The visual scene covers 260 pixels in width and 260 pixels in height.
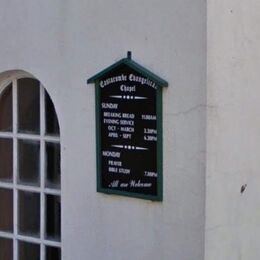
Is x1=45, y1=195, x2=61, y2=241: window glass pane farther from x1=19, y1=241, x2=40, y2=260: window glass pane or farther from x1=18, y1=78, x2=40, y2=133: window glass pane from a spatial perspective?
x1=18, y1=78, x2=40, y2=133: window glass pane

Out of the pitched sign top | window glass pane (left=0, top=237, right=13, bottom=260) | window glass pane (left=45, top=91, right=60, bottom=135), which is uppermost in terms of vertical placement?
the pitched sign top

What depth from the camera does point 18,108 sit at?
5.85 m

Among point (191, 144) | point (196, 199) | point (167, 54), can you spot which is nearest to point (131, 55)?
point (167, 54)

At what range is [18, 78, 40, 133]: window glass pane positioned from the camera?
576 cm

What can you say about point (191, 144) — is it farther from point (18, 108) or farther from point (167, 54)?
point (18, 108)

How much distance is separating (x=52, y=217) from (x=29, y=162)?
0.46 m

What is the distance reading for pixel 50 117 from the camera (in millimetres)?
Answer: 5672

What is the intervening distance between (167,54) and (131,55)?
10.7 inches

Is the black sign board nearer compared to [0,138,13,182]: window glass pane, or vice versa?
the black sign board

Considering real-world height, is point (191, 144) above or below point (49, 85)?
below
